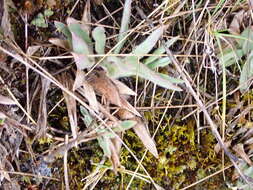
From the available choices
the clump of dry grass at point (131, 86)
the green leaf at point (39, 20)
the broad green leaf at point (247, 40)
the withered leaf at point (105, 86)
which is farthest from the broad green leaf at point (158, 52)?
the green leaf at point (39, 20)

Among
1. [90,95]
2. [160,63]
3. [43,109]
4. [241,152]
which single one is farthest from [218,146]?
[43,109]

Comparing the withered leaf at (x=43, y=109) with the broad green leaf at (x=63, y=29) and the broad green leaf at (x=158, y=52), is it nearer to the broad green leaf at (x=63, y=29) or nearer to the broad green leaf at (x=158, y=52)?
the broad green leaf at (x=63, y=29)

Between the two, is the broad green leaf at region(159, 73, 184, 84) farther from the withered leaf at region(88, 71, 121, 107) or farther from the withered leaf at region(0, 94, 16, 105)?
the withered leaf at region(0, 94, 16, 105)

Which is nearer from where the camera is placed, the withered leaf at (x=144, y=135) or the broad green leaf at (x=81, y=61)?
the broad green leaf at (x=81, y=61)

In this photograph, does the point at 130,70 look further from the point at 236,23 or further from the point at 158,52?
the point at 236,23

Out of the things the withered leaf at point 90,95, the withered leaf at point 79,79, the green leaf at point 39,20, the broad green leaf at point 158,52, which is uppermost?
the green leaf at point 39,20

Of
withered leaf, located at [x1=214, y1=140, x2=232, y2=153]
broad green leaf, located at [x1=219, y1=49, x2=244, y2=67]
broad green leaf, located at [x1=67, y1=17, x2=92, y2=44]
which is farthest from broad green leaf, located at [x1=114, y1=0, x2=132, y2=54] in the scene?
withered leaf, located at [x1=214, y1=140, x2=232, y2=153]
